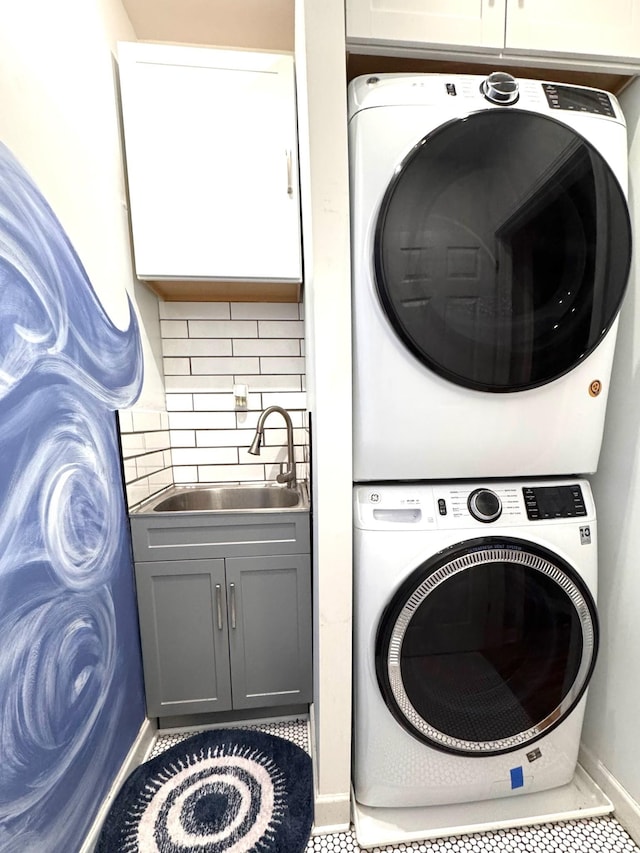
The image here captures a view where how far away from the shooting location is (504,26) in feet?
3.01

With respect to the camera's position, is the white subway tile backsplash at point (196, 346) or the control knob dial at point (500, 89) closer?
the control knob dial at point (500, 89)

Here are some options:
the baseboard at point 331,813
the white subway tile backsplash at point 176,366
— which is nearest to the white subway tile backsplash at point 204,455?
the white subway tile backsplash at point 176,366

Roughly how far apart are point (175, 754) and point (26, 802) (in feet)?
2.26

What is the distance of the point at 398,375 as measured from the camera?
95cm

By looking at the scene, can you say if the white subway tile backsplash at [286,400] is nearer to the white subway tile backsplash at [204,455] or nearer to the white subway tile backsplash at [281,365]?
the white subway tile backsplash at [281,365]

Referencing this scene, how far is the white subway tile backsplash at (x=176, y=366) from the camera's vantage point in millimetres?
1815

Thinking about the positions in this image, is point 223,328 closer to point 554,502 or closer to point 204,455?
point 204,455

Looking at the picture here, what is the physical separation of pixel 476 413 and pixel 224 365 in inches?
50.7

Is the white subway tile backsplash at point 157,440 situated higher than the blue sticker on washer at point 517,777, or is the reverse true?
the white subway tile backsplash at point 157,440

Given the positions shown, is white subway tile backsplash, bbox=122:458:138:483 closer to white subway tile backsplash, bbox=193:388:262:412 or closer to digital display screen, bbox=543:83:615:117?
white subway tile backsplash, bbox=193:388:262:412

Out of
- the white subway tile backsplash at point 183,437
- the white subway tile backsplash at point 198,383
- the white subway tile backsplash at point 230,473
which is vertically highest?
the white subway tile backsplash at point 198,383

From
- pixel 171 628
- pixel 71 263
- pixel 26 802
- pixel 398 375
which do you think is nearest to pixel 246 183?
pixel 71 263

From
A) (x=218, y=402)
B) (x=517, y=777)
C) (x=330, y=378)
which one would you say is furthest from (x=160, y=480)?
(x=517, y=777)

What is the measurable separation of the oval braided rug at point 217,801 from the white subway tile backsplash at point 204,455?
45.0 inches
